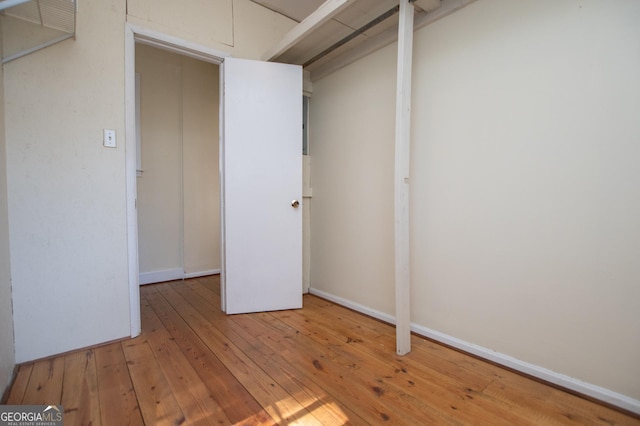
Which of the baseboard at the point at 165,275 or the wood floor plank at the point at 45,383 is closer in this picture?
the wood floor plank at the point at 45,383

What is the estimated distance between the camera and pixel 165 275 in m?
3.49

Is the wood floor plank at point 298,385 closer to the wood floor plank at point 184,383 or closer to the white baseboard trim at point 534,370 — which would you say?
the wood floor plank at point 184,383

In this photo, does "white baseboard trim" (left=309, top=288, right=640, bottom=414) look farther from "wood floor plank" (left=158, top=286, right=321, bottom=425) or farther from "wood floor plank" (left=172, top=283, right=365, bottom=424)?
"wood floor plank" (left=158, top=286, right=321, bottom=425)

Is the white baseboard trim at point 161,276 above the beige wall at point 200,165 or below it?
below

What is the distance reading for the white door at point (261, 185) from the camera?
2.48m

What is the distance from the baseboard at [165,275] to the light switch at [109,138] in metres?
1.88

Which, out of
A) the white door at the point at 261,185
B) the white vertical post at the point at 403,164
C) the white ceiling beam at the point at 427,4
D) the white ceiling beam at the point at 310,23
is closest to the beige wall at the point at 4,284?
the white door at the point at 261,185

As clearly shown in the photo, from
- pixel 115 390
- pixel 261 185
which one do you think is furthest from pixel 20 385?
pixel 261 185

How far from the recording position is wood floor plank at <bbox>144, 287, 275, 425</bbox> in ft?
4.42

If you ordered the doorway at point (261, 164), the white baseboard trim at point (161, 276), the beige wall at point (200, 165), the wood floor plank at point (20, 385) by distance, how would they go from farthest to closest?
the beige wall at point (200, 165)
the white baseboard trim at point (161, 276)
the doorway at point (261, 164)
the wood floor plank at point (20, 385)

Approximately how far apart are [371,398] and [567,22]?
2.14 metres

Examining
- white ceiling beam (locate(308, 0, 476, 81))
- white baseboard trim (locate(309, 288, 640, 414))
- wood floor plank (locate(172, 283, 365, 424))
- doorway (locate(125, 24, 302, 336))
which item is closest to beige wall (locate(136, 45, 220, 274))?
doorway (locate(125, 24, 302, 336))

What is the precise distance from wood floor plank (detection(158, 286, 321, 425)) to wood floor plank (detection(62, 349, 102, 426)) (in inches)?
24.6

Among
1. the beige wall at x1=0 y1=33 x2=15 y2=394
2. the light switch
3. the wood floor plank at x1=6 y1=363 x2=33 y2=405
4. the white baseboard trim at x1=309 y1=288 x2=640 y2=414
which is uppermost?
the light switch
